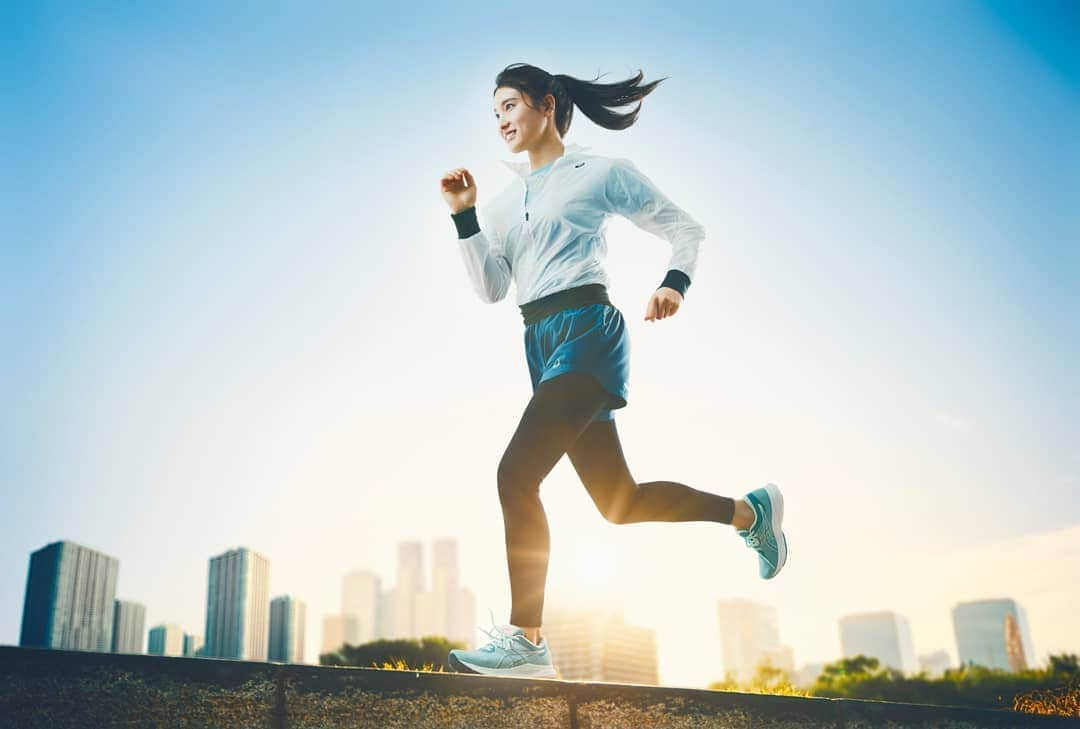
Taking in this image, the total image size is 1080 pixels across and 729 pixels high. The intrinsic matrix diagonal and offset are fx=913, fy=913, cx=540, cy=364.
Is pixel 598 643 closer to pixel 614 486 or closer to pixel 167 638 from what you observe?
pixel 167 638

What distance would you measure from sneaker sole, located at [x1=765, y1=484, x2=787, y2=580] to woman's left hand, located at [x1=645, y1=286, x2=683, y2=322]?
1.13 metres

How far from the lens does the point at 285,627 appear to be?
5266 inches

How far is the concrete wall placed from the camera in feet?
8.44

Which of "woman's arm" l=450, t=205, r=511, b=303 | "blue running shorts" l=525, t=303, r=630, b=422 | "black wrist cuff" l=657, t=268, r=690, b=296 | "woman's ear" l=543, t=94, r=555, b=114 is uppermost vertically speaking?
"woman's ear" l=543, t=94, r=555, b=114

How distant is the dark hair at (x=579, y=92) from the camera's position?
4.90 m

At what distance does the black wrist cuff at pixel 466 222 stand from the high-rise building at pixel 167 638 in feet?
421

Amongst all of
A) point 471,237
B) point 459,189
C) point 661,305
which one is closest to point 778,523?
point 661,305

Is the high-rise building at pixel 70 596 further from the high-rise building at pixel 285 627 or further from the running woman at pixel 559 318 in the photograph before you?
the running woman at pixel 559 318

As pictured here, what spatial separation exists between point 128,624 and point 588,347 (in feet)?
506

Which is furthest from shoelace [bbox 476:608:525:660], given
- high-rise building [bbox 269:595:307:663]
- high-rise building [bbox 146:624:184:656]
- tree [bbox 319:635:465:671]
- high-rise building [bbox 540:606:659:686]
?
high-rise building [bbox 540:606:659:686]

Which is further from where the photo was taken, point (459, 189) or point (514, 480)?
point (459, 189)

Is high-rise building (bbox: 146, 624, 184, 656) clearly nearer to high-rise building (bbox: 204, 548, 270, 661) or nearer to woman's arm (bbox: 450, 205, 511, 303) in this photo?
high-rise building (bbox: 204, 548, 270, 661)

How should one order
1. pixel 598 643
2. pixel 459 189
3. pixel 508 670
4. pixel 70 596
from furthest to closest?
pixel 598 643 < pixel 70 596 < pixel 459 189 < pixel 508 670

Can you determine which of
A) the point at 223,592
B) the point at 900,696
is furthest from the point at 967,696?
the point at 223,592
